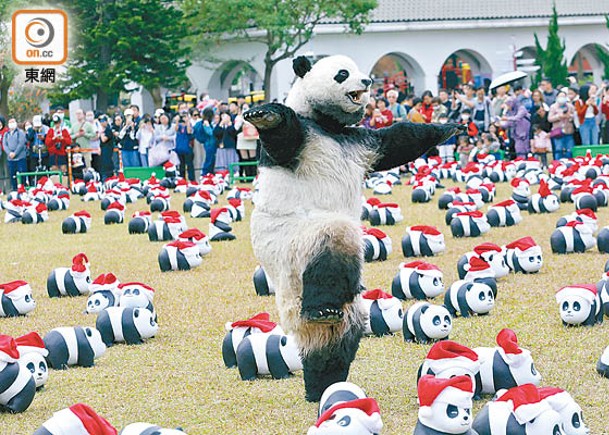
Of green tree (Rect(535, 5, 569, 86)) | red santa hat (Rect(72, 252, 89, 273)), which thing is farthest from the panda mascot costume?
green tree (Rect(535, 5, 569, 86))

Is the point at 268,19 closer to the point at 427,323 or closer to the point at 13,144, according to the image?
the point at 13,144

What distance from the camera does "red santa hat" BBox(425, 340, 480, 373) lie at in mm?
6598

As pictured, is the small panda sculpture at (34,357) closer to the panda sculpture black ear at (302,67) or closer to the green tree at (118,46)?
the panda sculpture black ear at (302,67)

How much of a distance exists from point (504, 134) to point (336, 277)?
2139 centimetres

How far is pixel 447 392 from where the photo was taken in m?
5.53

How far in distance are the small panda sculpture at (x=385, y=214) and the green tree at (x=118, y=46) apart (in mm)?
24217

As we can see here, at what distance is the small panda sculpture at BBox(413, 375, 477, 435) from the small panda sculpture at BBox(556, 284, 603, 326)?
11.0ft

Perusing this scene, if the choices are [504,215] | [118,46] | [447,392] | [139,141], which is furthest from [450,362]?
[118,46]

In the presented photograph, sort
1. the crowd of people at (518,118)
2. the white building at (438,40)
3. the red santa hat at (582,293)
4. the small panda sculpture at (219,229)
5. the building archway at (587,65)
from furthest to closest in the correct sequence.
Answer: the building archway at (587,65), the white building at (438,40), the crowd of people at (518,118), the small panda sculpture at (219,229), the red santa hat at (582,293)

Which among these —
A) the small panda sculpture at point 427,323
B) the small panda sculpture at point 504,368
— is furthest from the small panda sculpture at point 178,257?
the small panda sculpture at point 504,368

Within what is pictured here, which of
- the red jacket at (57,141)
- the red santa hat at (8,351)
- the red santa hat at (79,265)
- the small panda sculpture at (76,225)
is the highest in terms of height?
the red jacket at (57,141)

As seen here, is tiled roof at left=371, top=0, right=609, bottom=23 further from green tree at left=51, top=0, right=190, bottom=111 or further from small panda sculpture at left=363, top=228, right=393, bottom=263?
small panda sculpture at left=363, top=228, right=393, bottom=263

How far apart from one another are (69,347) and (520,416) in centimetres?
402

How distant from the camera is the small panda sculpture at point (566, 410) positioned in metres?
5.58
